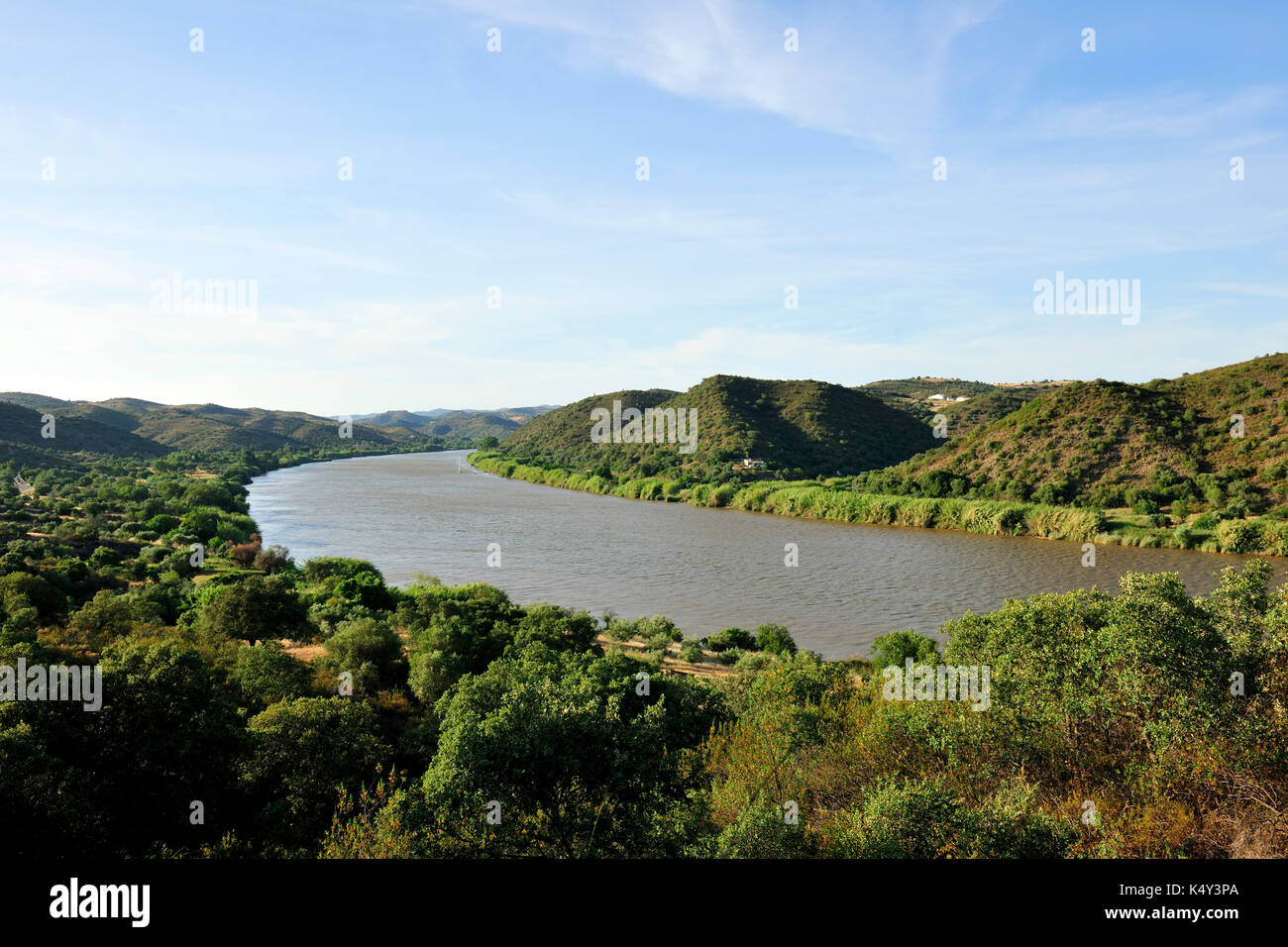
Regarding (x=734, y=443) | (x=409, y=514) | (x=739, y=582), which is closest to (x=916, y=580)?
(x=739, y=582)

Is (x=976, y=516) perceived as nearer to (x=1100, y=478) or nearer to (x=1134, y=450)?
(x=1100, y=478)

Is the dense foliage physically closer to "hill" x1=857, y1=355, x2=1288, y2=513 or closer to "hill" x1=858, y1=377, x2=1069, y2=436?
"hill" x1=857, y1=355, x2=1288, y2=513

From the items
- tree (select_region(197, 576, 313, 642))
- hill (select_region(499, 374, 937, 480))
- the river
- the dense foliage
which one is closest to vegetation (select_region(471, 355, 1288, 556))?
the river

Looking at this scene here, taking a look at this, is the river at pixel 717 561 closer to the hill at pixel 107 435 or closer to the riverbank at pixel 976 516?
the riverbank at pixel 976 516

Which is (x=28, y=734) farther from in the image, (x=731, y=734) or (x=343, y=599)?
(x=343, y=599)

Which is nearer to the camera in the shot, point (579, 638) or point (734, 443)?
point (579, 638)

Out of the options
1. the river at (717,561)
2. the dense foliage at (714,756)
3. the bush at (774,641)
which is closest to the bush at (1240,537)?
the river at (717,561)
